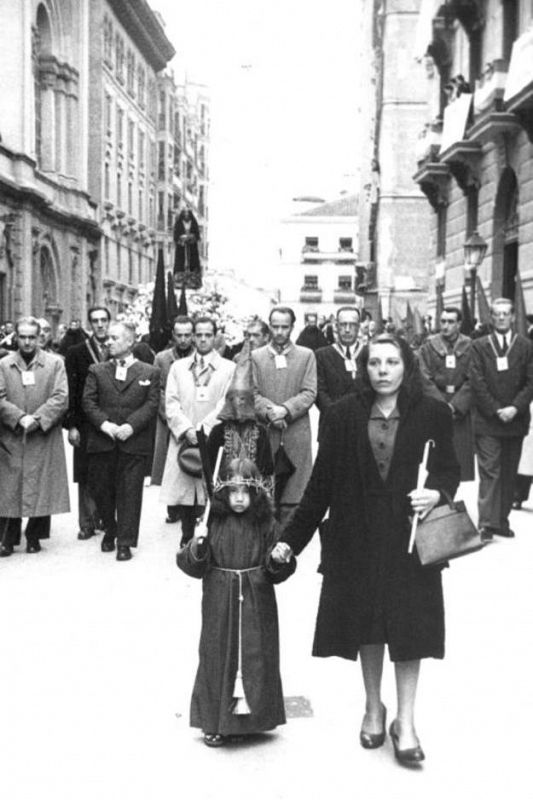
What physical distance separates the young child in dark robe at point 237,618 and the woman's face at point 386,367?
85 centimetres

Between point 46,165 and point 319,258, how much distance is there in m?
55.6

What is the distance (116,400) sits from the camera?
995 cm

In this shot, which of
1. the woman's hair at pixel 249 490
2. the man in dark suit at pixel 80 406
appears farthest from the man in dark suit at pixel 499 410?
the woman's hair at pixel 249 490

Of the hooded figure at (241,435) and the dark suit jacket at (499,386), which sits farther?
the dark suit jacket at (499,386)

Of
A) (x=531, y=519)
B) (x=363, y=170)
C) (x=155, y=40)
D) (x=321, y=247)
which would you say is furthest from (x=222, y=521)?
(x=321, y=247)

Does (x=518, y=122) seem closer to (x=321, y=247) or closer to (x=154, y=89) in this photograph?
(x=154, y=89)

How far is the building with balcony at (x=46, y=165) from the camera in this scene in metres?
38.8

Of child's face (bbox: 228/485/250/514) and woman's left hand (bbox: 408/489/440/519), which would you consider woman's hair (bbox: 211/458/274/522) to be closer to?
child's face (bbox: 228/485/250/514)

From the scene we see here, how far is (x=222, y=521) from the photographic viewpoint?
5.36 metres

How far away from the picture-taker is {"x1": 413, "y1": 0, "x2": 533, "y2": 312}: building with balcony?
22156 mm

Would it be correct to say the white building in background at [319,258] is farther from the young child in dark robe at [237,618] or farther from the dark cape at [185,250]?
the young child in dark robe at [237,618]

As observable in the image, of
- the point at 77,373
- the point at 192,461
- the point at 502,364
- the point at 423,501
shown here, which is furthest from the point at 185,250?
the point at 423,501

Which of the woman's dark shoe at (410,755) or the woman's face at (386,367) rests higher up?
the woman's face at (386,367)

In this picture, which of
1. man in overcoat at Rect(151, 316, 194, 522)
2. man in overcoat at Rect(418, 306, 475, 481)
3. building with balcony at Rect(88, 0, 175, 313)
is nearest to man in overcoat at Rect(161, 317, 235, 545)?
man in overcoat at Rect(151, 316, 194, 522)
